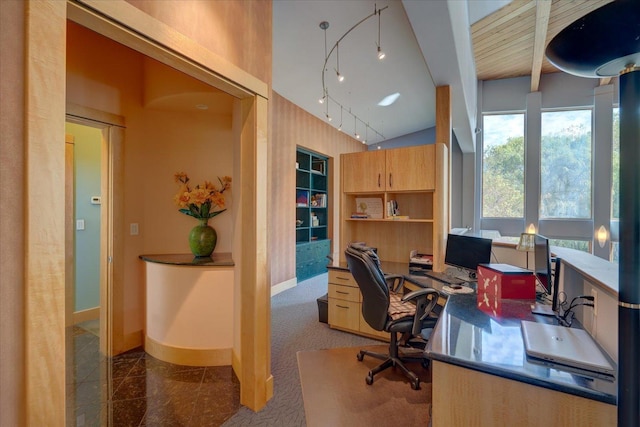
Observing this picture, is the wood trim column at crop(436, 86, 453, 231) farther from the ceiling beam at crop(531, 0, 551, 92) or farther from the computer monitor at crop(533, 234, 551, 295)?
the ceiling beam at crop(531, 0, 551, 92)

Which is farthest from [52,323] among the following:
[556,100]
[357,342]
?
[556,100]

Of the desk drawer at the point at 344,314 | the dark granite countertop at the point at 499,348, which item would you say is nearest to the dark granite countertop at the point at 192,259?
the desk drawer at the point at 344,314

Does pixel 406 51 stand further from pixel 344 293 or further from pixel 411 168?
pixel 344 293

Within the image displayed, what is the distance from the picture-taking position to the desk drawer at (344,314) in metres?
3.21

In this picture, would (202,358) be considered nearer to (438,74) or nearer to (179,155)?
(179,155)

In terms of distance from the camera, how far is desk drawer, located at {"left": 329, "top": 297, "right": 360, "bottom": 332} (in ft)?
10.5

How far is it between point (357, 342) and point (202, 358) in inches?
59.9

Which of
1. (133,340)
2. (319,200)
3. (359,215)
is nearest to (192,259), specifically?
(133,340)

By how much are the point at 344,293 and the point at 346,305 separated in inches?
5.3

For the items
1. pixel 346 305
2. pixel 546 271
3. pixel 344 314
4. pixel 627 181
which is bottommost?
pixel 344 314

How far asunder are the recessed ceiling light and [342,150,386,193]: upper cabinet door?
2145 mm

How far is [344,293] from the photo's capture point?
3270mm

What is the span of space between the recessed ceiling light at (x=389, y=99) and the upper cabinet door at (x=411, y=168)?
7.42ft

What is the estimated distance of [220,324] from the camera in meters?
2.54
